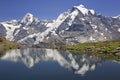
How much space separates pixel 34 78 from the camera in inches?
5502

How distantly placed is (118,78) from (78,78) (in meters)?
19.4

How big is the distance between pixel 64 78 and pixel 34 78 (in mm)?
14580

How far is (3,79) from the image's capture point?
136375mm

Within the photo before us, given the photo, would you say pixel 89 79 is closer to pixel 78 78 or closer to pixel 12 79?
pixel 78 78

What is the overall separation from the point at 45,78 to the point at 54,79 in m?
5.58

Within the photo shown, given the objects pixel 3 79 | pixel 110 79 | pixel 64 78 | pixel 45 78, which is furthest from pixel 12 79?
pixel 110 79

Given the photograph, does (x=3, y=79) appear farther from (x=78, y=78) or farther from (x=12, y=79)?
(x=78, y=78)

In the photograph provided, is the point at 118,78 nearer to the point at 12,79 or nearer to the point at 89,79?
the point at 89,79

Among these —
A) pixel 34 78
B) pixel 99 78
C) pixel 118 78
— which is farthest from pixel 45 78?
pixel 118 78

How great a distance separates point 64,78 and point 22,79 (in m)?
Result: 20.5

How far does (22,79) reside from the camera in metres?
136

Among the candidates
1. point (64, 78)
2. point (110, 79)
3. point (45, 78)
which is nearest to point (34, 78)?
point (45, 78)

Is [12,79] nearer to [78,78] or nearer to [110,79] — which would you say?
[78,78]

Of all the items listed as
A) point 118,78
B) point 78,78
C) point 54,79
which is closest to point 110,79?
point 118,78
